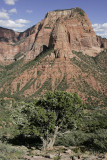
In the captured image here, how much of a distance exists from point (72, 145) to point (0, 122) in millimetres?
22769

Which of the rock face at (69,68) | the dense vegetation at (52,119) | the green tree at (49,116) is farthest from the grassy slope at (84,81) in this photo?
the green tree at (49,116)

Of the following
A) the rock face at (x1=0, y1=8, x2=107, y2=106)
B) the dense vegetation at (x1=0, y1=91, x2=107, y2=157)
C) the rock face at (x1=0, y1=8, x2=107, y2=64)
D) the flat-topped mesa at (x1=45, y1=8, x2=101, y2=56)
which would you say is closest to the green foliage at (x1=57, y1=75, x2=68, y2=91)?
the rock face at (x1=0, y1=8, x2=107, y2=106)

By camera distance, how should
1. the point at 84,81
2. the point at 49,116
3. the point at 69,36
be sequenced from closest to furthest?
1. the point at 49,116
2. the point at 84,81
3. the point at 69,36

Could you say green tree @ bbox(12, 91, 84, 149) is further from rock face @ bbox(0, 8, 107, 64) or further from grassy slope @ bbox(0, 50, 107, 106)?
rock face @ bbox(0, 8, 107, 64)

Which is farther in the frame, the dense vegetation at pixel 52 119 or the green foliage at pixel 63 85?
the green foliage at pixel 63 85

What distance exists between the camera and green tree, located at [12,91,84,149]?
20.1 metres

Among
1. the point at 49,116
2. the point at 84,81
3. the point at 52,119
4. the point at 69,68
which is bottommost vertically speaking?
the point at 52,119

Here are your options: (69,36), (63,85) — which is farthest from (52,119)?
(69,36)

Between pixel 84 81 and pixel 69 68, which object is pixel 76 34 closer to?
pixel 69 68

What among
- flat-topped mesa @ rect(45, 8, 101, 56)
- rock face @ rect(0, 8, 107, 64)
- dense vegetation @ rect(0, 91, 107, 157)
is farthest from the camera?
flat-topped mesa @ rect(45, 8, 101, 56)

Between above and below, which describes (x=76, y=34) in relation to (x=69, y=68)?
above

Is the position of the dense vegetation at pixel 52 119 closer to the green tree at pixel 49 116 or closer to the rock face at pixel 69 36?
the green tree at pixel 49 116

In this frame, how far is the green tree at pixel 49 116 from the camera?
790 inches

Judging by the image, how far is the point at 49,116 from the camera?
20266 millimetres
